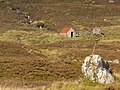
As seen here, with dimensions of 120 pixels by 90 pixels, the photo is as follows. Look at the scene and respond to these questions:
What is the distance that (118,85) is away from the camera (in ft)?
61.0

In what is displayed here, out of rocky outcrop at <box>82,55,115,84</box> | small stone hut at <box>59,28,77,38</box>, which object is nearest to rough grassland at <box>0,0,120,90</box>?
rocky outcrop at <box>82,55,115,84</box>

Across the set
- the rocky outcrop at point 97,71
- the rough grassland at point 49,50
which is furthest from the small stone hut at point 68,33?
the rocky outcrop at point 97,71

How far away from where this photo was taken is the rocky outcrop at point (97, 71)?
20766 mm

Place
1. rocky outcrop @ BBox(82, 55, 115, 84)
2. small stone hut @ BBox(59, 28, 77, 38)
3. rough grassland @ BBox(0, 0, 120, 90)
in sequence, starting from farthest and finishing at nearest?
small stone hut @ BBox(59, 28, 77, 38) < rough grassland @ BBox(0, 0, 120, 90) < rocky outcrop @ BBox(82, 55, 115, 84)

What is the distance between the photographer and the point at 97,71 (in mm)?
21172

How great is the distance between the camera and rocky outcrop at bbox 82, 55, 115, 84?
20.8 m

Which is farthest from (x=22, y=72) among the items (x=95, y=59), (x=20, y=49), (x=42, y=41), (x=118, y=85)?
(x=42, y=41)

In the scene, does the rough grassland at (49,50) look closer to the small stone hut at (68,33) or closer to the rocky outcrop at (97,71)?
the rocky outcrop at (97,71)

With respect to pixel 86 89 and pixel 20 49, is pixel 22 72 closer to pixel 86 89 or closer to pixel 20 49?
pixel 86 89

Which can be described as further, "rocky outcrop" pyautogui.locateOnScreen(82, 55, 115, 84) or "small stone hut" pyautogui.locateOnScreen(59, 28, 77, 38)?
"small stone hut" pyautogui.locateOnScreen(59, 28, 77, 38)

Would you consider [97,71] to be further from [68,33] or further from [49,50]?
[68,33]

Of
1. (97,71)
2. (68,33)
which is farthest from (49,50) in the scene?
(97,71)

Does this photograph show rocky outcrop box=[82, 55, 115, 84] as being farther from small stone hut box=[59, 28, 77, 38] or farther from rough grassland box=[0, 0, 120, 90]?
small stone hut box=[59, 28, 77, 38]

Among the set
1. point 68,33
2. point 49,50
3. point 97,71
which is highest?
point 97,71
